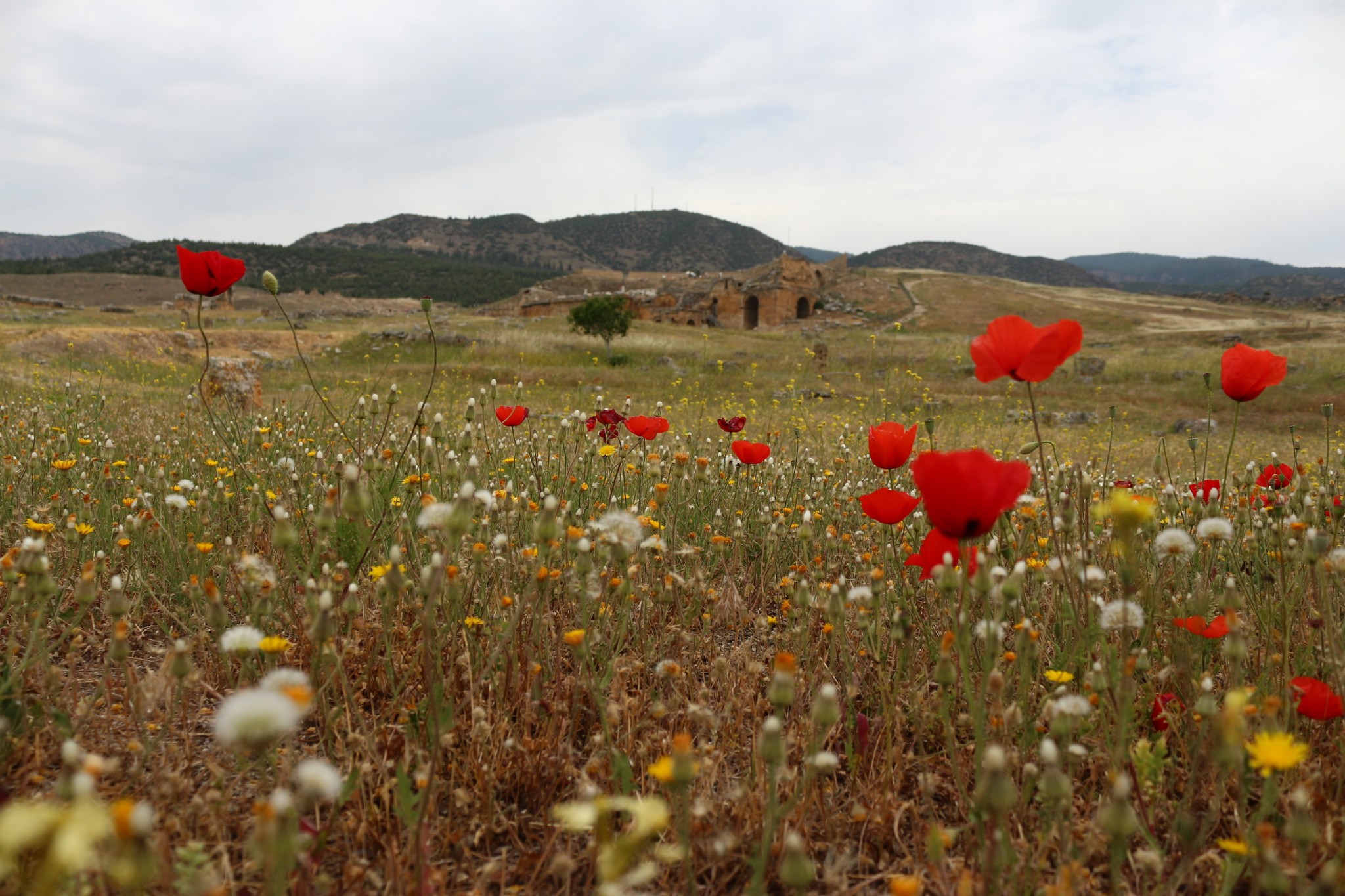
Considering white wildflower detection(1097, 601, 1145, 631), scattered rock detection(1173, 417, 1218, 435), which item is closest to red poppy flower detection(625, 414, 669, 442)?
white wildflower detection(1097, 601, 1145, 631)

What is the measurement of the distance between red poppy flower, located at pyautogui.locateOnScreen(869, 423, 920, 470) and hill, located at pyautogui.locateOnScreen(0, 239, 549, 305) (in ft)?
258

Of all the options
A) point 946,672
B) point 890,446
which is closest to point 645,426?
point 890,446

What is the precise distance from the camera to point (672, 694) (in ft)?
7.01

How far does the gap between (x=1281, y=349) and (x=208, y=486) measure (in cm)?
3476

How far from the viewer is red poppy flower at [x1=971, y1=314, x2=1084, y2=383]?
Answer: 1.80 meters

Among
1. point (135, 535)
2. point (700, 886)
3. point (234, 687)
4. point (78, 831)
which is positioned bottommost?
point (700, 886)

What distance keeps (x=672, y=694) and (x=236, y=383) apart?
929 centimetres

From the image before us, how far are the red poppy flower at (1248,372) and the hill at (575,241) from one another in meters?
140

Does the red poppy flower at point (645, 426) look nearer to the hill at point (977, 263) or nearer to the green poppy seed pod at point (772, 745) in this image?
the green poppy seed pod at point (772, 745)

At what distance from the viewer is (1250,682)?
84.3 inches

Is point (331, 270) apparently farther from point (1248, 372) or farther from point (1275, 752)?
point (1275, 752)

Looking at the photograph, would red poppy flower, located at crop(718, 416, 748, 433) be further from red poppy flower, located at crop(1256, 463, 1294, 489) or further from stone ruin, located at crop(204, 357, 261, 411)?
stone ruin, located at crop(204, 357, 261, 411)


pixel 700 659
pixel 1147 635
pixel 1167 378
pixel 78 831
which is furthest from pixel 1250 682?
pixel 1167 378

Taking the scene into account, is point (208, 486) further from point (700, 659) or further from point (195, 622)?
point (700, 659)
